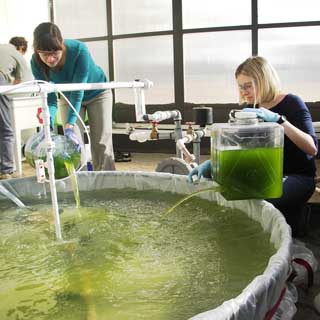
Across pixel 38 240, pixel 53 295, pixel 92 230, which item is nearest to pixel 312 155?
pixel 92 230

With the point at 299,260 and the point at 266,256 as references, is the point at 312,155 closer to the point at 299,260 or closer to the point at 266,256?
the point at 299,260

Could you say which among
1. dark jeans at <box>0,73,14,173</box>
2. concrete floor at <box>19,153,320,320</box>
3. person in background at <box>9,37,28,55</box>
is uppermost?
person in background at <box>9,37,28,55</box>

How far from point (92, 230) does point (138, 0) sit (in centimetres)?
367

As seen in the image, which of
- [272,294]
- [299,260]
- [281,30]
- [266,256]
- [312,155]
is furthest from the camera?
[281,30]

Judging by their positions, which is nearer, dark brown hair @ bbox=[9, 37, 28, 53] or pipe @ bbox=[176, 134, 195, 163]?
pipe @ bbox=[176, 134, 195, 163]

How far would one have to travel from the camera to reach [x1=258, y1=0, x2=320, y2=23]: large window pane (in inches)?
162

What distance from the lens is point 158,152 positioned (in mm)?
4688

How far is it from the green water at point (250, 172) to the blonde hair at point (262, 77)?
56 cm

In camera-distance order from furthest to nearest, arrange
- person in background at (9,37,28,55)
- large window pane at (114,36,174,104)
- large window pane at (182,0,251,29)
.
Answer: large window pane at (114,36,174,104)
large window pane at (182,0,251,29)
person in background at (9,37,28,55)

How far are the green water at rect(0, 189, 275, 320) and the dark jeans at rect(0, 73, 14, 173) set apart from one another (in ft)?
7.29

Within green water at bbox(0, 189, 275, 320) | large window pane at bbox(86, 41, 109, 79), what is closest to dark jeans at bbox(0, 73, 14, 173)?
large window pane at bbox(86, 41, 109, 79)

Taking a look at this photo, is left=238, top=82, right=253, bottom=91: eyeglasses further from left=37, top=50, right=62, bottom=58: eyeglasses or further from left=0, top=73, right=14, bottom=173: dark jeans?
left=0, top=73, right=14, bottom=173: dark jeans

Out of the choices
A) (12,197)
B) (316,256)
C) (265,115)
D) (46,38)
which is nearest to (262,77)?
(265,115)

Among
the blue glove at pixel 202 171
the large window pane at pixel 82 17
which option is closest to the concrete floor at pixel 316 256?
the blue glove at pixel 202 171
